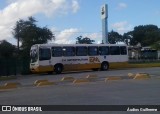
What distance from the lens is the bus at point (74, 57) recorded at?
34.7 metres

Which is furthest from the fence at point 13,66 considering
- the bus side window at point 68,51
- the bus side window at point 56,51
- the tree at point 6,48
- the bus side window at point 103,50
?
the tree at point 6,48

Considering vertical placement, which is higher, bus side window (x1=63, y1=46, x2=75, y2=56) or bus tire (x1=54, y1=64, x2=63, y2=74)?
bus side window (x1=63, y1=46, x2=75, y2=56)

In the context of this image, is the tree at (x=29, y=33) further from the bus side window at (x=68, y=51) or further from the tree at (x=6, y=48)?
the bus side window at (x=68, y=51)

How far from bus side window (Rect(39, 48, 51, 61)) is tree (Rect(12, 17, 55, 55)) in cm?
2106

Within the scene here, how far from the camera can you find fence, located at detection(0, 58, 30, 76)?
35312 millimetres

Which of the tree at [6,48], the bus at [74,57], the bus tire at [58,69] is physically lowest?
the bus tire at [58,69]

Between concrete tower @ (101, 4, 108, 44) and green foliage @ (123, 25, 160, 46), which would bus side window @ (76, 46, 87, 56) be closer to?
concrete tower @ (101, 4, 108, 44)

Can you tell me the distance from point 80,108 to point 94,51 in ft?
87.3

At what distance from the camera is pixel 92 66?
124ft

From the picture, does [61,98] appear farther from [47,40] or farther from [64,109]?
[47,40]

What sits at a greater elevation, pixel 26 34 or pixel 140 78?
pixel 26 34

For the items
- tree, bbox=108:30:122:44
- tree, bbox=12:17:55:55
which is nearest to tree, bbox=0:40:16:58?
tree, bbox=12:17:55:55

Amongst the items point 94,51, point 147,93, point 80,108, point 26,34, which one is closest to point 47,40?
point 26,34

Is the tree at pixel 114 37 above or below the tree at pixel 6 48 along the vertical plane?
above
